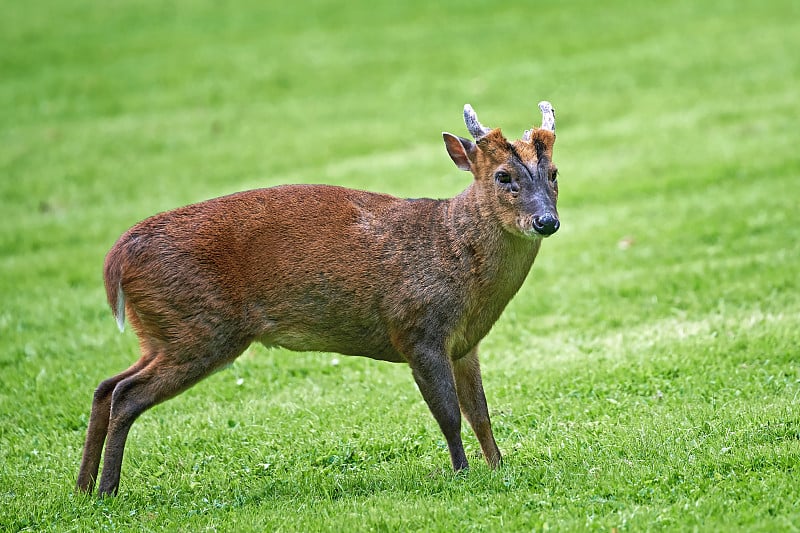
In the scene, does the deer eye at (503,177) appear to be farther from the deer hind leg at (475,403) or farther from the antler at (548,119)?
the deer hind leg at (475,403)

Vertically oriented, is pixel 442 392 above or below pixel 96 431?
above

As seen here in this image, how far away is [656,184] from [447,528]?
8.71 metres

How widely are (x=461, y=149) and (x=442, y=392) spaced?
1.46m

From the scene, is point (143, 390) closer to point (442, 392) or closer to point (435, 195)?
point (442, 392)

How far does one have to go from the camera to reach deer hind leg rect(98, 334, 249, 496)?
255 inches

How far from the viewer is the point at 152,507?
6.35 m

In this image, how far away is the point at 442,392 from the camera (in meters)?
6.41

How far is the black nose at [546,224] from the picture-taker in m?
6.09

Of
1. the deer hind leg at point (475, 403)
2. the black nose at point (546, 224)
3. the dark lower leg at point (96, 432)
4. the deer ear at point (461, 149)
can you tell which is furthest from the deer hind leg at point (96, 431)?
the black nose at point (546, 224)

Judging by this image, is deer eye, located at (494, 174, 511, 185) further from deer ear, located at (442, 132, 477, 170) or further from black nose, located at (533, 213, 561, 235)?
black nose, located at (533, 213, 561, 235)

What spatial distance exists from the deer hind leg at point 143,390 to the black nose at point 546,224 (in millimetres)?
1908

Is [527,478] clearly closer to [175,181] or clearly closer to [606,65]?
[175,181]

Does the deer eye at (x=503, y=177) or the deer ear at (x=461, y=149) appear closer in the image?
the deer eye at (x=503, y=177)

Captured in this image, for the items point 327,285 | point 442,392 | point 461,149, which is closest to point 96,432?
point 327,285
